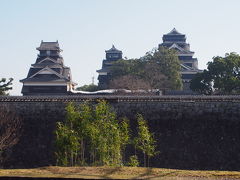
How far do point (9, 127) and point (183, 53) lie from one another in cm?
3712

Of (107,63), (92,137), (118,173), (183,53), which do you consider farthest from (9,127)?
(107,63)

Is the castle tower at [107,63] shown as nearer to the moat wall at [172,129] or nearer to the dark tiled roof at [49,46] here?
the dark tiled roof at [49,46]

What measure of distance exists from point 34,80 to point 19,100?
22.0 m

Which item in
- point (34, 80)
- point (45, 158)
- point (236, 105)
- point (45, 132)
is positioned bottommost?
point (45, 158)

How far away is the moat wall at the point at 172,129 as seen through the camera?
13945 millimetres

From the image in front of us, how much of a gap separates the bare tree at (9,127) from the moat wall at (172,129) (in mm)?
199

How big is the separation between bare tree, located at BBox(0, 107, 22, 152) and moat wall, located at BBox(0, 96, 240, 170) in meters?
0.20

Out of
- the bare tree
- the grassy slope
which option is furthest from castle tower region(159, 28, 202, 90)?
the grassy slope

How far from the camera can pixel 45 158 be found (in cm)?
1455

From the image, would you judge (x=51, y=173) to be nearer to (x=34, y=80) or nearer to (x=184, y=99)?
(x=184, y=99)

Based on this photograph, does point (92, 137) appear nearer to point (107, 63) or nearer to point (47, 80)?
point (47, 80)

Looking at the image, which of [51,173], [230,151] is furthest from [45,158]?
[51,173]

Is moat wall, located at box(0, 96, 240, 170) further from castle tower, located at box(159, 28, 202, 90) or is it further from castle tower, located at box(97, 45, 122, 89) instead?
castle tower, located at box(97, 45, 122, 89)

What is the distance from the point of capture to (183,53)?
49.0 m
